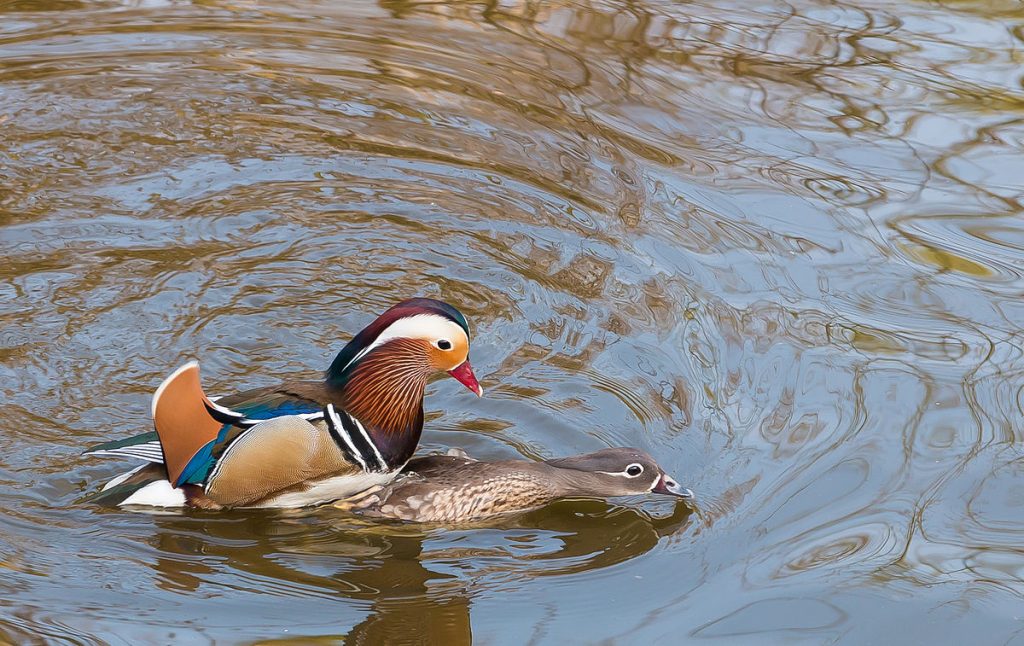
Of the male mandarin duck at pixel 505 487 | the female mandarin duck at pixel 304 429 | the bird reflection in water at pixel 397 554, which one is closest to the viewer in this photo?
the bird reflection in water at pixel 397 554

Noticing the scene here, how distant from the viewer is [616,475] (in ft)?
19.0

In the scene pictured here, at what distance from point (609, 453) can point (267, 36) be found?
5.31 metres

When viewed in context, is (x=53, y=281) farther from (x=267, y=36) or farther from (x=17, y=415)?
(x=267, y=36)

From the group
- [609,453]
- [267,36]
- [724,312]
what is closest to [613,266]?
[724,312]

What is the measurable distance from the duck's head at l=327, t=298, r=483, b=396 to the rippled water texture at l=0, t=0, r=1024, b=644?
0.54m

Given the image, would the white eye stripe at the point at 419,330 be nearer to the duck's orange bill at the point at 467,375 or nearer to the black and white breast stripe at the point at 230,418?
the duck's orange bill at the point at 467,375

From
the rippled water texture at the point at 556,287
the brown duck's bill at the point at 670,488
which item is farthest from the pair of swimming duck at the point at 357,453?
the rippled water texture at the point at 556,287

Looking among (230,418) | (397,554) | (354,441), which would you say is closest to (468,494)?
(397,554)

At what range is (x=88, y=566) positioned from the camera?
17.1 feet

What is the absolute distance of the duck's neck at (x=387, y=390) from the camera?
5965mm

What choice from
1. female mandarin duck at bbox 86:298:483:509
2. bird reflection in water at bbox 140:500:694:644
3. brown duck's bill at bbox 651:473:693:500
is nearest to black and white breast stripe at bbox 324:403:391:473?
female mandarin duck at bbox 86:298:483:509

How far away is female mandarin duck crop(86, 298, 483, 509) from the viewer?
567 centimetres

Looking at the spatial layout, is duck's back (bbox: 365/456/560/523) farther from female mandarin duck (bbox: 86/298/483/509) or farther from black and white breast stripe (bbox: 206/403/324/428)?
black and white breast stripe (bbox: 206/403/324/428)

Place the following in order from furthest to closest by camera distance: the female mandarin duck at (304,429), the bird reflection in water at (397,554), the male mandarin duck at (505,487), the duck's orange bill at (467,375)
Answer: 1. the duck's orange bill at (467,375)
2. the male mandarin duck at (505,487)
3. the female mandarin duck at (304,429)
4. the bird reflection in water at (397,554)
